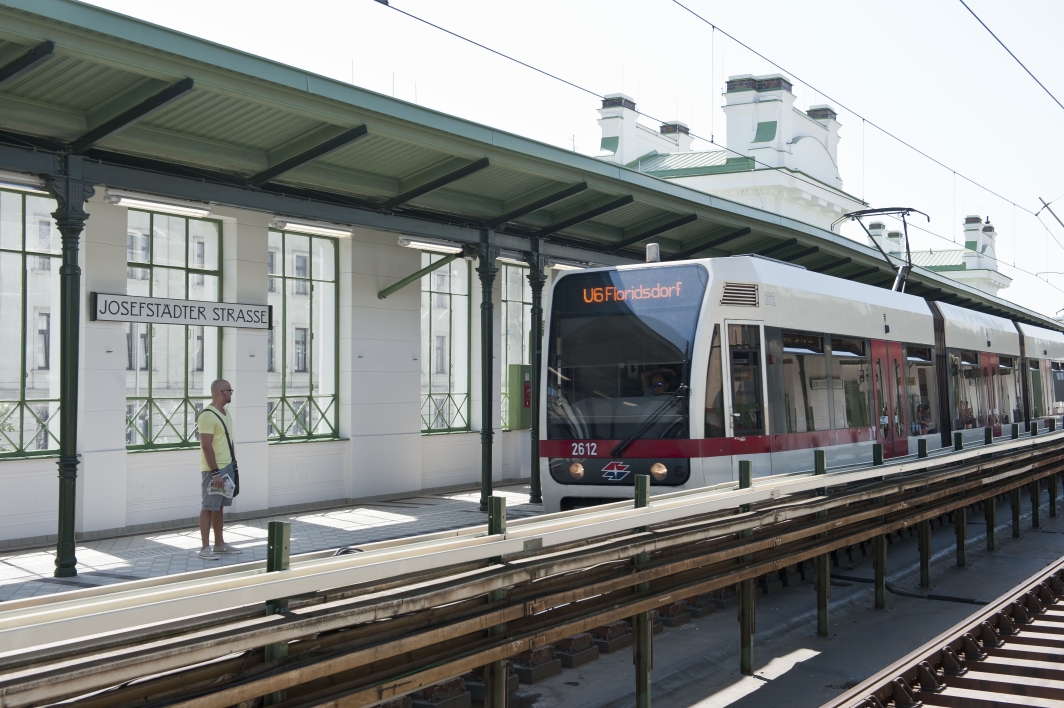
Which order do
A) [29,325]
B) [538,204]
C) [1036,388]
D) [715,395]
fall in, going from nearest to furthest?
1. [715,395]
2. [29,325]
3. [538,204]
4. [1036,388]

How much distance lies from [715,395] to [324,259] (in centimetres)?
744

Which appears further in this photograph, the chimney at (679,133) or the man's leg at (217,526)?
the chimney at (679,133)

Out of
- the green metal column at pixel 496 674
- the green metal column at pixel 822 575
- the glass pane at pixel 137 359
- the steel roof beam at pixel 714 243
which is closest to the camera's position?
the green metal column at pixel 496 674

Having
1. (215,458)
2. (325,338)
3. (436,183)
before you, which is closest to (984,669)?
(215,458)

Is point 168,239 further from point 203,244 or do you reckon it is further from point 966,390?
point 966,390

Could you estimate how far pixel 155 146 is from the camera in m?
10.9

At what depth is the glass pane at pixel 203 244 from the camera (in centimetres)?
1334

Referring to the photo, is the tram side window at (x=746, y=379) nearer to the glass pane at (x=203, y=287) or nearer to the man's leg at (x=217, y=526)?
the man's leg at (x=217, y=526)

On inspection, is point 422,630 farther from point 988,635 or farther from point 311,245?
point 311,245

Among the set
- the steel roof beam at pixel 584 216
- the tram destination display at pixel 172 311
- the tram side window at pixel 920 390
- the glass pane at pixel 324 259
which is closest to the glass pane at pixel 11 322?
the tram destination display at pixel 172 311

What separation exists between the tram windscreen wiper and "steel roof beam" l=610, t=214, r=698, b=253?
22.1 ft

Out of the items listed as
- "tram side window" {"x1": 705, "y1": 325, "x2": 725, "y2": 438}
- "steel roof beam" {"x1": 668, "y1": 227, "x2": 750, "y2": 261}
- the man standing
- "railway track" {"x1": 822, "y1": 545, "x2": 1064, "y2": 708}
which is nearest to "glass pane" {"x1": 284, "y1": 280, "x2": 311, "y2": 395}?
the man standing

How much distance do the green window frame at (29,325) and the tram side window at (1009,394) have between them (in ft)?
55.1

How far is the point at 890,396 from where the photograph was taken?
13.9m
